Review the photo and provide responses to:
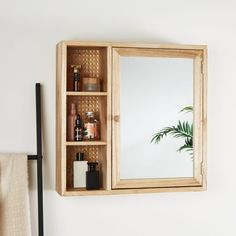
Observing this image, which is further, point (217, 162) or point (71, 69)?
point (217, 162)

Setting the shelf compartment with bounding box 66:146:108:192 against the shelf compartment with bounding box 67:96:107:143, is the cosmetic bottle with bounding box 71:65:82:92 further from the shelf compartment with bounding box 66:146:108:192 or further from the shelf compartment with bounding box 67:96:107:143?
the shelf compartment with bounding box 66:146:108:192

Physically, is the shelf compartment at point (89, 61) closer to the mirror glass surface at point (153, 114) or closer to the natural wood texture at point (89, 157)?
the mirror glass surface at point (153, 114)

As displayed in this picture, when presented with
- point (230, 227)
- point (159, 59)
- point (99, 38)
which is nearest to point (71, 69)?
point (99, 38)

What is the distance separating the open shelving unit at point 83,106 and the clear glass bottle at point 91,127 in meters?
0.03

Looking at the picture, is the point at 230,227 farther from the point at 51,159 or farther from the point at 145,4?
the point at 145,4

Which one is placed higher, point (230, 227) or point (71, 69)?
point (71, 69)

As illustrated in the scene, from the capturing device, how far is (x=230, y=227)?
2875 mm

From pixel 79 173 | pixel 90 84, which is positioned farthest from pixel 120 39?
pixel 79 173

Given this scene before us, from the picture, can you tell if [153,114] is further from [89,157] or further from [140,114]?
[89,157]

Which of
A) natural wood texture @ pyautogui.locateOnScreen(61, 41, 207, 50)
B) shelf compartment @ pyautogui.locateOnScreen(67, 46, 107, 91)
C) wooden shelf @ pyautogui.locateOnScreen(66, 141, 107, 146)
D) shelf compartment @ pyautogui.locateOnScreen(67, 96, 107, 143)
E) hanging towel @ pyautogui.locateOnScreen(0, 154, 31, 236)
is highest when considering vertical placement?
natural wood texture @ pyautogui.locateOnScreen(61, 41, 207, 50)

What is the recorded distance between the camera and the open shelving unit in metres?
2.49

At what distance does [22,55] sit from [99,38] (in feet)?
1.21

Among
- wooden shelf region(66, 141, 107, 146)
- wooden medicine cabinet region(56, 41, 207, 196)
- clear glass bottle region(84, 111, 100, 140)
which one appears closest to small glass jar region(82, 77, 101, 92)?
wooden medicine cabinet region(56, 41, 207, 196)

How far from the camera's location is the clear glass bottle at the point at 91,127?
8.45 ft
